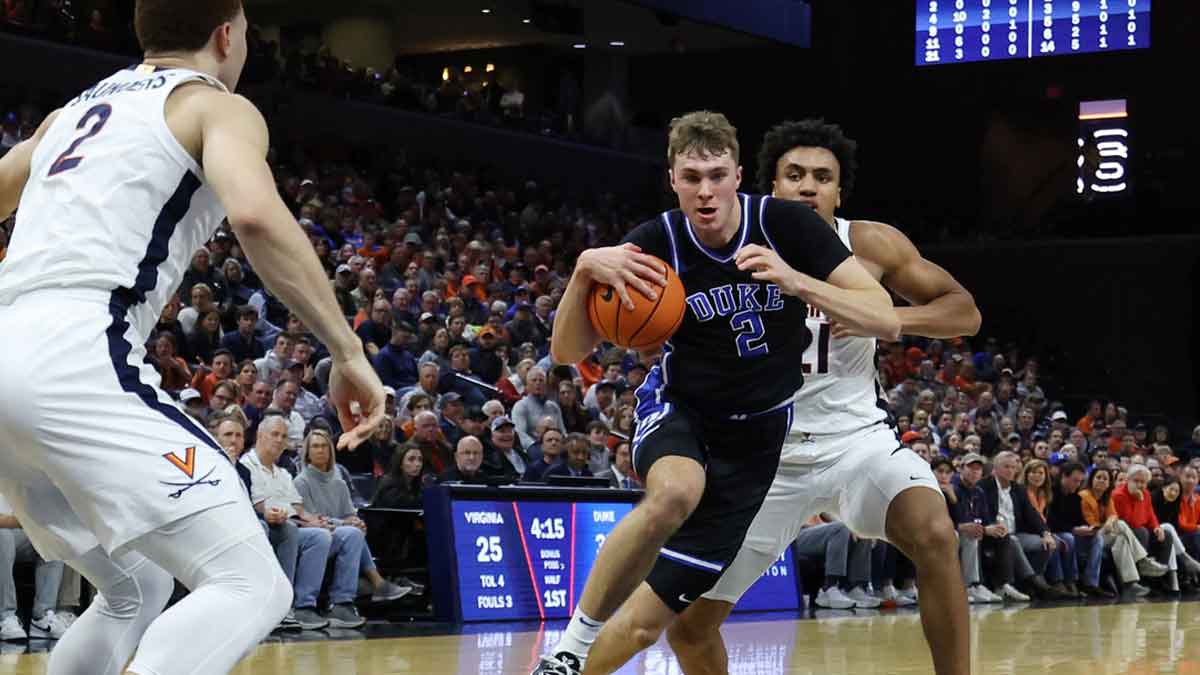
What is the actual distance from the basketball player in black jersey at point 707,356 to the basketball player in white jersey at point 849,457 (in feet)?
Result: 0.79

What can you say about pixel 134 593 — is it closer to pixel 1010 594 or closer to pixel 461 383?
pixel 461 383

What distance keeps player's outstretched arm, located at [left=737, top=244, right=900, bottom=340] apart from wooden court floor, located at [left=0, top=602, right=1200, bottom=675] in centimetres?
313

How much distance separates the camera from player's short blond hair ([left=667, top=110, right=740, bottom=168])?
5.08 metres

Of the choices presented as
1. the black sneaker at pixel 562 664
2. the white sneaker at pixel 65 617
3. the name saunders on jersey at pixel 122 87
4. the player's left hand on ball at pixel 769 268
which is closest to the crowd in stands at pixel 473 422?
the white sneaker at pixel 65 617

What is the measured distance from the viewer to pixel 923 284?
5.79 metres

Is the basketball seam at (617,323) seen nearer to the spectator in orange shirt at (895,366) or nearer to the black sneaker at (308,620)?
the black sneaker at (308,620)

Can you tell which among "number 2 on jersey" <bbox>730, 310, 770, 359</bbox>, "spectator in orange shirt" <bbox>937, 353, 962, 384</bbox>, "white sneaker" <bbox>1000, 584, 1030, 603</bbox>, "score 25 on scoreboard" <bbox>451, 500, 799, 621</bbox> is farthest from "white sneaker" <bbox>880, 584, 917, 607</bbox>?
"number 2 on jersey" <bbox>730, 310, 770, 359</bbox>

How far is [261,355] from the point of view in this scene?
42.9 feet

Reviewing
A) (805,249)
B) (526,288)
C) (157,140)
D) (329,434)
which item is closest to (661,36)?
(526,288)

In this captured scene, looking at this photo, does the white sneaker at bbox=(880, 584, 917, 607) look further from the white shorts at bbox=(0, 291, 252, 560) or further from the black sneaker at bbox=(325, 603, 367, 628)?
the white shorts at bbox=(0, 291, 252, 560)

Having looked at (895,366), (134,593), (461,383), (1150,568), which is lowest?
(1150,568)

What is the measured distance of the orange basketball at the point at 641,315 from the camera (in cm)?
484

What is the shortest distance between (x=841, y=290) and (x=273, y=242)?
2.22m

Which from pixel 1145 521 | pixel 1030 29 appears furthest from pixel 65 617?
pixel 1030 29
